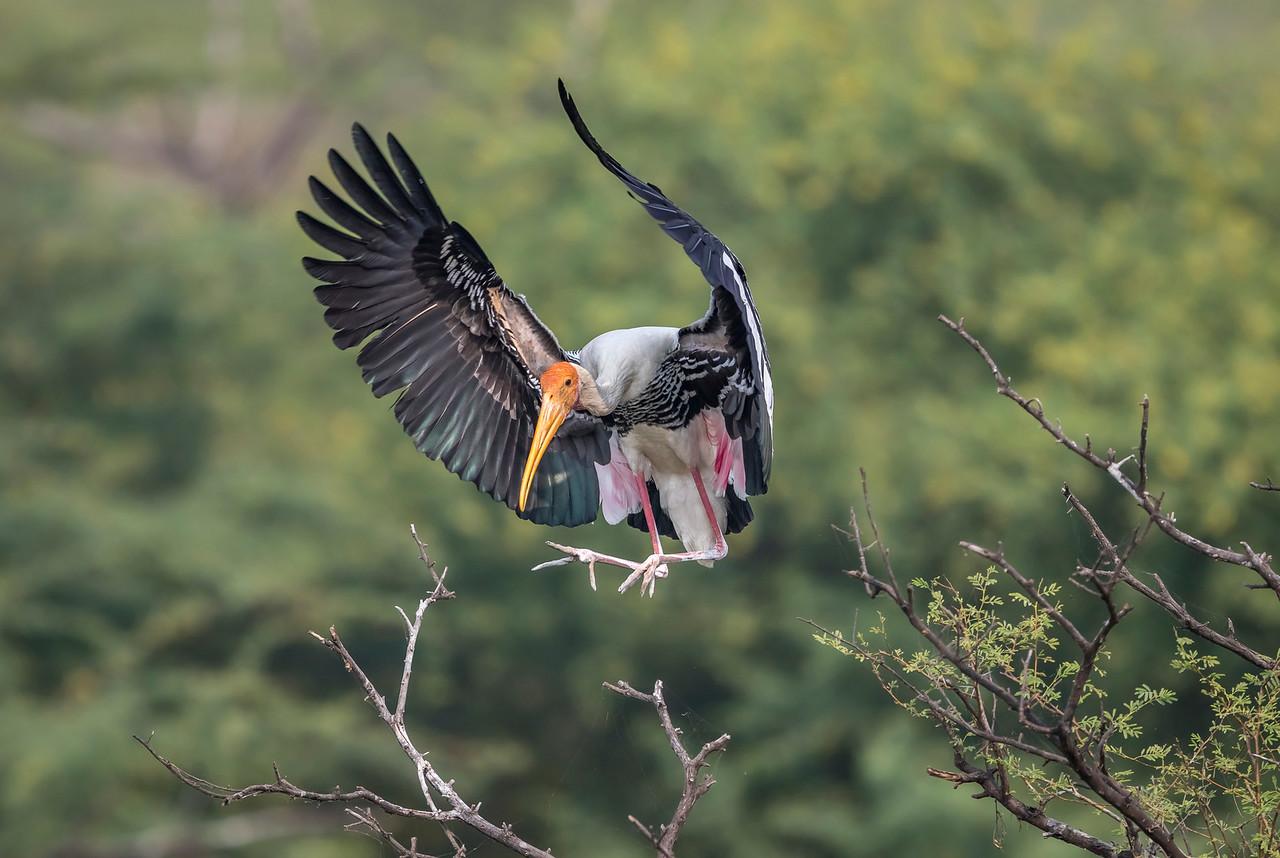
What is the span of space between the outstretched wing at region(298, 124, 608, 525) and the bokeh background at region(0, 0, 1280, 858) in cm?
1031

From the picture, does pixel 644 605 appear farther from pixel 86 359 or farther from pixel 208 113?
pixel 208 113

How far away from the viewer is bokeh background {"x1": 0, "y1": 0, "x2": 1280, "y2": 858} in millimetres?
18000

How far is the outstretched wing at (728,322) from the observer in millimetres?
5543

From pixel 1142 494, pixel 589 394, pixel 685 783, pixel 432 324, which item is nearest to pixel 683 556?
pixel 589 394

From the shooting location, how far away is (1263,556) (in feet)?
13.3

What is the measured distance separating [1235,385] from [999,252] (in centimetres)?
412

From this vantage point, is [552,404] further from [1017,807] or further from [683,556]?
[1017,807]

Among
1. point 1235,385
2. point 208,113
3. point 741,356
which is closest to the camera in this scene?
point 741,356

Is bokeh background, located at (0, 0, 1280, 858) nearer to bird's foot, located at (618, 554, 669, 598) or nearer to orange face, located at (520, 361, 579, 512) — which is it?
bird's foot, located at (618, 554, 669, 598)

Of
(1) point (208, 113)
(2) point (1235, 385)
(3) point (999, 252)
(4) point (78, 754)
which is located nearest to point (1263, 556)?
(2) point (1235, 385)

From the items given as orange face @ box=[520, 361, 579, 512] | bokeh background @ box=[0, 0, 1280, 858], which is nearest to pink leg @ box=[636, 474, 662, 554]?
orange face @ box=[520, 361, 579, 512]

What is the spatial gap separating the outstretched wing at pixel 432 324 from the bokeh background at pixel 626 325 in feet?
33.8

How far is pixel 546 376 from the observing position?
6.02m

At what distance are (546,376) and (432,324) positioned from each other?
0.46 meters
